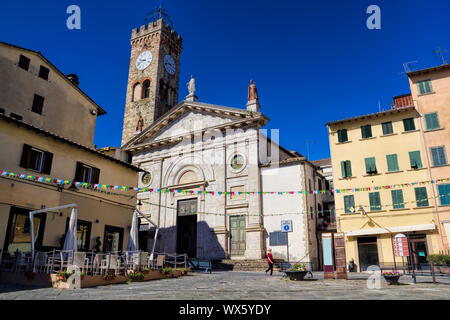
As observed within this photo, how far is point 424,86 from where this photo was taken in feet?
80.4

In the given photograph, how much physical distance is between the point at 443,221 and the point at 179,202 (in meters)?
18.8

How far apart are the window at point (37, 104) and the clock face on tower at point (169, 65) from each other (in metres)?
21.4

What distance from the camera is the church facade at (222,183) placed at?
→ 991 inches

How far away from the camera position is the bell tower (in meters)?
39.2

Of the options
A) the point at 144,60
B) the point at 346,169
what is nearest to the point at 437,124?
the point at 346,169

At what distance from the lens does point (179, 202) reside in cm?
3009

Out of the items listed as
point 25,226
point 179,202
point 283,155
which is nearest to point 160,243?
point 179,202

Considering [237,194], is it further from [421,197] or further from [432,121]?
[432,121]

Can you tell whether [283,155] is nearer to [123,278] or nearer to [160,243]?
[160,243]

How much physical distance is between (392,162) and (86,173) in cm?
1885

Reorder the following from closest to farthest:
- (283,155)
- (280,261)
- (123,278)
→ (123,278) → (280,261) → (283,155)

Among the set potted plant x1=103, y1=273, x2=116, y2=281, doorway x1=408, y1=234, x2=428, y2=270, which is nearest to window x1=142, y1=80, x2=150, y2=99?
doorway x1=408, y1=234, x2=428, y2=270

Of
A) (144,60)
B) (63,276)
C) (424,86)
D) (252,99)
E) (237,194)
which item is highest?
(144,60)
